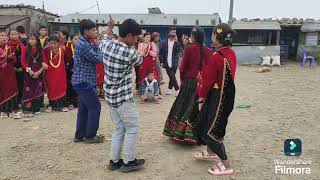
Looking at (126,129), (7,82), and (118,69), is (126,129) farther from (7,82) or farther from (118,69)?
(7,82)

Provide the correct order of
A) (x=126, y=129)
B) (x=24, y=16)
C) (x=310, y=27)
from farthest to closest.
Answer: (x=24, y=16) < (x=310, y=27) < (x=126, y=129)

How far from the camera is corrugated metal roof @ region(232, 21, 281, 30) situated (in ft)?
70.4

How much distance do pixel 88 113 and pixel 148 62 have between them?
11.0 feet

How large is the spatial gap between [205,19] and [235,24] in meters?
2.38

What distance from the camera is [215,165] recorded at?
4.39 m

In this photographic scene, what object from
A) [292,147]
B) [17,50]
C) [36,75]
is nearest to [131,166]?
[292,147]

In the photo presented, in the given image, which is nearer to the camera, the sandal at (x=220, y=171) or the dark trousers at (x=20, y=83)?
the sandal at (x=220, y=171)

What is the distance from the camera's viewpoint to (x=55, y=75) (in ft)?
23.7

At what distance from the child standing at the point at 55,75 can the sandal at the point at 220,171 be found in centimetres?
406

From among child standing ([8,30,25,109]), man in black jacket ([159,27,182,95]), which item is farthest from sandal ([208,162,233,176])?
man in black jacket ([159,27,182,95])

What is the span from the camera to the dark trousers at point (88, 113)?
514 cm

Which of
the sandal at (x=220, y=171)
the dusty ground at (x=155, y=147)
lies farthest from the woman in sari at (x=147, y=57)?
the sandal at (x=220, y=171)

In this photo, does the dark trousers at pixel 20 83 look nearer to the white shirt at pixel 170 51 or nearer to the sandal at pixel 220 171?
the white shirt at pixel 170 51

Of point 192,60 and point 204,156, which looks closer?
point 204,156
